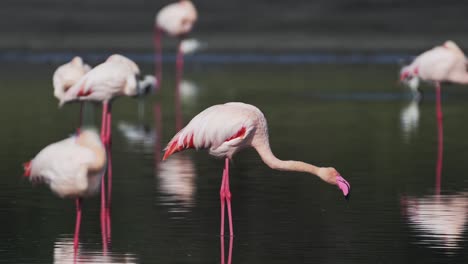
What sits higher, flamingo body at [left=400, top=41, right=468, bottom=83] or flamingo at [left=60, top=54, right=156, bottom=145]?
flamingo at [left=60, top=54, right=156, bottom=145]

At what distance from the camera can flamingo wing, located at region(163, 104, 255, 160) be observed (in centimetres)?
1154

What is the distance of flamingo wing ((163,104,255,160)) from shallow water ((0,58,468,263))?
639mm

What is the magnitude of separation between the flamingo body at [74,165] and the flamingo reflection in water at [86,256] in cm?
42

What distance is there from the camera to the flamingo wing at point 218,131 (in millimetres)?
11539

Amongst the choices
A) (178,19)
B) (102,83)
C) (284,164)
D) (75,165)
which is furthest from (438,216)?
(178,19)

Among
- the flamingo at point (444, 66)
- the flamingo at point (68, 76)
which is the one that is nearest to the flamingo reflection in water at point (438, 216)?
the flamingo at point (68, 76)

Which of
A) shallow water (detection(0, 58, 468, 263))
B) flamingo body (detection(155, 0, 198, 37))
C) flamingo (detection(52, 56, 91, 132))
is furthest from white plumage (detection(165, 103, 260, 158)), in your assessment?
flamingo body (detection(155, 0, 198, 37))

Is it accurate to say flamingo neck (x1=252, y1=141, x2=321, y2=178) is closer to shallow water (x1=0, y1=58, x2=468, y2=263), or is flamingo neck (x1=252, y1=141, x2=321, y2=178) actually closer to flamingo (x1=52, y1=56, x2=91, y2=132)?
shallow water (x1=0, y1=58, x2=468, y2=263)

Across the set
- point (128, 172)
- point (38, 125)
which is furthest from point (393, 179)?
point (38, 125)

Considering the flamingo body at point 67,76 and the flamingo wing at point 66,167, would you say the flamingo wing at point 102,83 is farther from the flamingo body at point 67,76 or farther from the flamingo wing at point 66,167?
the flamingo wing at point 66,167

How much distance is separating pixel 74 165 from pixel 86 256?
66cm

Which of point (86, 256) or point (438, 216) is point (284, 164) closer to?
point (438, 216)

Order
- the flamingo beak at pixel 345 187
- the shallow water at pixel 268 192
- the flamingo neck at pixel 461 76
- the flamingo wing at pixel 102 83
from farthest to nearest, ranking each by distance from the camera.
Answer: the flamingo neck at pixel 461 76, the flamingo wing at pixel 102 83, the flamingo beak at pixel 345 187, the shallow water at pixel 268 192

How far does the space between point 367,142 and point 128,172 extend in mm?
4132
